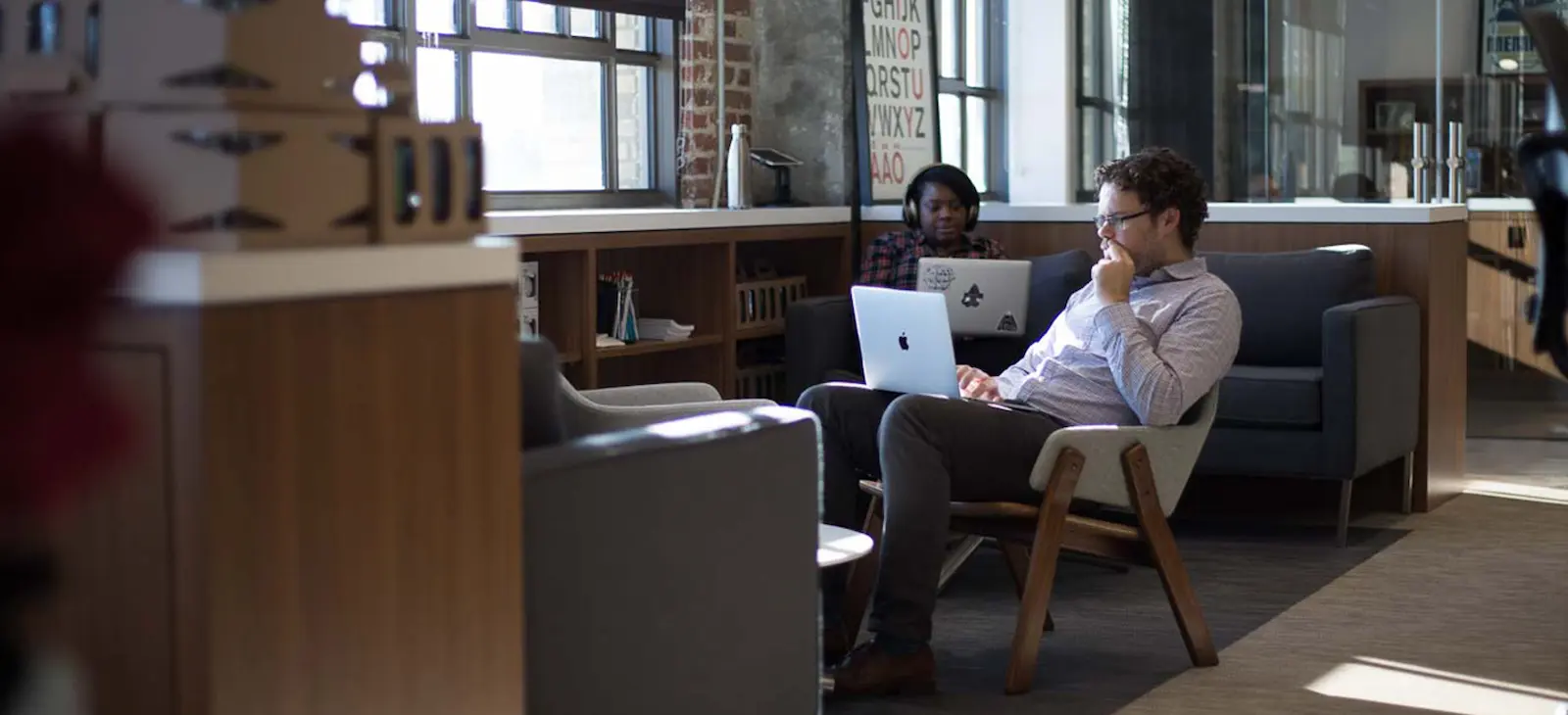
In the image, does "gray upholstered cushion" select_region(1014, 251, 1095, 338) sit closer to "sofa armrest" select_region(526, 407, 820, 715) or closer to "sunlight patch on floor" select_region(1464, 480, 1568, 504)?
"sunlight patch on floor" select_region(1464, 480, 1568, 504)

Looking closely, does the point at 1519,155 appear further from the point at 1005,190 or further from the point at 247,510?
the point at 1005,190

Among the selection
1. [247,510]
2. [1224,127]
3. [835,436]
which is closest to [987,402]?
[835,436]

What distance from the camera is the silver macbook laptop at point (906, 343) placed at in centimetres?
390

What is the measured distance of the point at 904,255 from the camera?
5430 mm

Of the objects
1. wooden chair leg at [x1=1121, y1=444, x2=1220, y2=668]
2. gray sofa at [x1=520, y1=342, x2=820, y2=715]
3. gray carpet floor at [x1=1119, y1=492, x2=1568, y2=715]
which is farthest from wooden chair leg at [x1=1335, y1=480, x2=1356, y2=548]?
gray sofa at [x1=520, y1=342, x2=820, y2=715]

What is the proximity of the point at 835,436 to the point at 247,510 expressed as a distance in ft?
8.23

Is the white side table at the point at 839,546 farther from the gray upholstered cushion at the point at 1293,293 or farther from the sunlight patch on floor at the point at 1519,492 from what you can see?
the sunlight patch on floor at the point at 1519,492

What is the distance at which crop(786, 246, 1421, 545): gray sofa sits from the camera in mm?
5070

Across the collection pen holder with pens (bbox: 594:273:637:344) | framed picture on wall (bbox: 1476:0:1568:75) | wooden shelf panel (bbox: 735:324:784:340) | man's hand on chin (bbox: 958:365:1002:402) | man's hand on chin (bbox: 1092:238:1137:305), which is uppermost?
framed picture on wall (bbox: 1476:0:1568:75)

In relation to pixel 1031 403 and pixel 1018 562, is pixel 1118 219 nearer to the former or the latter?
pixel 1031 403

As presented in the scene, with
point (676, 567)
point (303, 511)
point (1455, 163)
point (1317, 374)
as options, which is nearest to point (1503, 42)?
point (1455, 163)

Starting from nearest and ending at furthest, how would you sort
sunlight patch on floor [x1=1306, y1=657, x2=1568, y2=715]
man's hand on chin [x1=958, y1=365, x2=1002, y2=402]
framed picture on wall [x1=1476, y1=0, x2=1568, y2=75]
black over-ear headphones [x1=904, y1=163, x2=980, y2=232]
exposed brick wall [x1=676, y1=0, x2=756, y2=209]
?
sunlight patch on floor [x1=1306, y1=657, x2=1568, y2=715] < man's hand on chin [x1=958, y1=365, x2=1002, y2=402] < black over-ear headphones [x1=904, y1=163, x2=980, y2=232] < exposed brick wall [x1=676, y1=0, x2=756, y2=209] < framed picture on wall [x1=1476, y1=0, x2=1568, y2=75]

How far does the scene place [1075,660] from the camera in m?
3.74

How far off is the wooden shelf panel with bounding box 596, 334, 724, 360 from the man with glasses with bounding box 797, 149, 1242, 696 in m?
1.34
